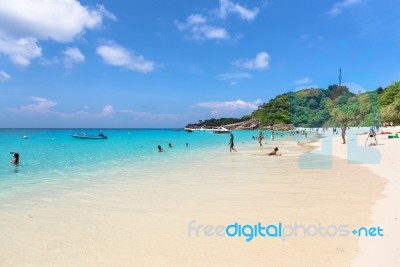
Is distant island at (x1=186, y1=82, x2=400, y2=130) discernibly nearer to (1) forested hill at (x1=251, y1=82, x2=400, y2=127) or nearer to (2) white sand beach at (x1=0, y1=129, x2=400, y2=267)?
(1) forested hill at (x1=251, y1=82, x2=400, y2=127)

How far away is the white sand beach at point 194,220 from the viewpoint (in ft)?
16.2

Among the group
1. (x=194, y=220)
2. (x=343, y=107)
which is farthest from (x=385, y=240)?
(x=343, y=107)

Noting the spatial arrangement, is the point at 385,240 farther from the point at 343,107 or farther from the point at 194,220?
the point at 343,107

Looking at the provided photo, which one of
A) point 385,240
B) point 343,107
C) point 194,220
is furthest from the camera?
point 343,107

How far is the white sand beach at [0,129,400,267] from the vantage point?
195 inches

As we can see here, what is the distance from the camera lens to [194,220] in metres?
7.02

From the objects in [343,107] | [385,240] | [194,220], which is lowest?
[194,220]

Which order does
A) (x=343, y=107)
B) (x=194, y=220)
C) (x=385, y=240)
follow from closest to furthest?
(x=385, y=240), (x=194, y=220), (x=343, y=107)

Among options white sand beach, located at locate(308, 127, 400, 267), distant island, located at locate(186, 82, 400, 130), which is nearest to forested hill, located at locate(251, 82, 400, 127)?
distant island, located at locate(186, 82, 400, 130)

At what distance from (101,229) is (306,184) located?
7.68 metres

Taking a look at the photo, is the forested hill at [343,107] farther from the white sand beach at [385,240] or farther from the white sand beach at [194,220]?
the white sand beach at [385,240]

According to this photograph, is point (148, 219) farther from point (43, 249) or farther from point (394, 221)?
point (394, 221)

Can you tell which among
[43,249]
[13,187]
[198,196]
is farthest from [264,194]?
[13,187]

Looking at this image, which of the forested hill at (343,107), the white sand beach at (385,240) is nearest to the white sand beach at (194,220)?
the white sand beach at (385,240)
